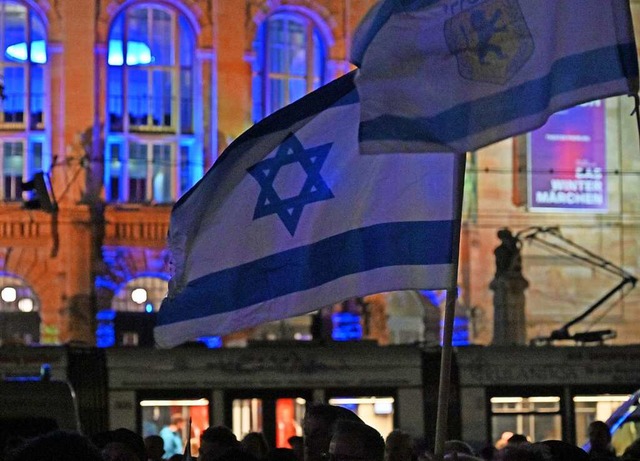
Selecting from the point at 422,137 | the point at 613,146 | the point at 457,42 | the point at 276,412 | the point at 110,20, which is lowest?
the point at 276,412

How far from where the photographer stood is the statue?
26562 millimetres

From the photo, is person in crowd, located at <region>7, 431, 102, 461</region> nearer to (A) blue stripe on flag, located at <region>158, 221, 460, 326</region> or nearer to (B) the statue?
(A) blue stripe on flag, located at <region>158, 221, 460, 326</region>

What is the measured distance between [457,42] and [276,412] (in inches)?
584

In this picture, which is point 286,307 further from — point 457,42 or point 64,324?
point 64,324

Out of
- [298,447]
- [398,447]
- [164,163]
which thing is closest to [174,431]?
[298,447]

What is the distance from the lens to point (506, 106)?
559 centimetres

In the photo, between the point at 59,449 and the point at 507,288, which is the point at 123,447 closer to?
the point at 59,449

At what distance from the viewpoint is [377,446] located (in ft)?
18.0

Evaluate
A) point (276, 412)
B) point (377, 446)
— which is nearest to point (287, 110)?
point (377, 446)

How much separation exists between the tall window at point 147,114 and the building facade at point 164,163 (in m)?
0.03

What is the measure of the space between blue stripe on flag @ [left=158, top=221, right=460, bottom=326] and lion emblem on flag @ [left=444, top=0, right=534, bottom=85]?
2.03 ft

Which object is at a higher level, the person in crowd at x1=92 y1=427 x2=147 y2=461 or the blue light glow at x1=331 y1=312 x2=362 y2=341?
the blue light glow at x1=331 y1=312 x2=362 y2=341

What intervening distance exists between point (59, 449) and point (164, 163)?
99.3 ft

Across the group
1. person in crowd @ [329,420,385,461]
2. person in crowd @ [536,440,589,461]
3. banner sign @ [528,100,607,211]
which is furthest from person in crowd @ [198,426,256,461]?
banner sign @ [528,100,607,211]
